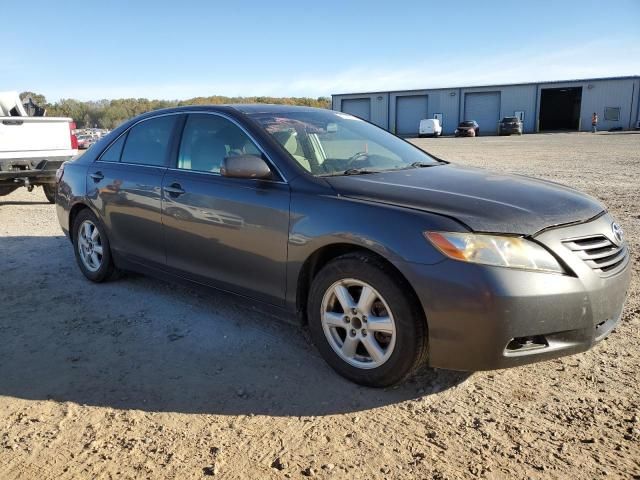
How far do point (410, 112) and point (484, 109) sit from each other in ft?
25.3

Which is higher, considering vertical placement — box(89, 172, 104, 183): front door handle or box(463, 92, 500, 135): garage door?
box(463, 92, 500, 135): garage door

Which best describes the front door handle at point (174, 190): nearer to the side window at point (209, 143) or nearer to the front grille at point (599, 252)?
the side window at point (209, 143)

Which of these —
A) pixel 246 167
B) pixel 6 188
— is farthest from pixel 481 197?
pixel 6 188

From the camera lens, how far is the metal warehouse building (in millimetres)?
50531

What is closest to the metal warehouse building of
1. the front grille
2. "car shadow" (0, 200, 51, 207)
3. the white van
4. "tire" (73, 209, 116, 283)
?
the white van

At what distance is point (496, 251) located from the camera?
272 cm

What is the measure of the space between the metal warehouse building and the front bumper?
5461 centimetres

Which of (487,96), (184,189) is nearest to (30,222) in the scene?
(184,189)

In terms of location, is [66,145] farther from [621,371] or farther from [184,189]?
[621,371]

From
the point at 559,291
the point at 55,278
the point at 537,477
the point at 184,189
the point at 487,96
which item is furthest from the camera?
the point at 487,96

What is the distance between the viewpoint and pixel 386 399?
3.04 metres

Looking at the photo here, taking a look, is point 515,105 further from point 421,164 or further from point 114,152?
point 114,152

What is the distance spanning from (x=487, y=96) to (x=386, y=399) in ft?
187

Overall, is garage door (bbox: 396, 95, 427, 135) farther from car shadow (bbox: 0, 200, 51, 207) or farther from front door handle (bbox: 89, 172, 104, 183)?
front door handle (bbox: 89, 172, 104, 183)
